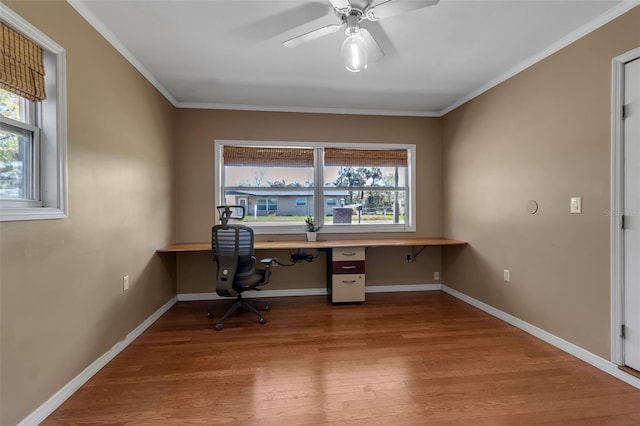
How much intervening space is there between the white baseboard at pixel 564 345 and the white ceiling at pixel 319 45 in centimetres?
243

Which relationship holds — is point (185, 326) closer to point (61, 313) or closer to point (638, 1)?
point (61, 313)

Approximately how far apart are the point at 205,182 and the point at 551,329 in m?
3.98

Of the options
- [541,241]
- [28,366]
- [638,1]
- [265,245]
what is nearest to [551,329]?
[541,241]

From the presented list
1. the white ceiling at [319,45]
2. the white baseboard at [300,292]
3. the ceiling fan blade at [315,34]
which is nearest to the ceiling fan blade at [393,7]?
the ceiling fan blade at [315,34]

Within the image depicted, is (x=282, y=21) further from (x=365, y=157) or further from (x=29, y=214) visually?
(x=365, y=157)

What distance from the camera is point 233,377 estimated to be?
191 centimetres

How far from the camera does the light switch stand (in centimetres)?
208

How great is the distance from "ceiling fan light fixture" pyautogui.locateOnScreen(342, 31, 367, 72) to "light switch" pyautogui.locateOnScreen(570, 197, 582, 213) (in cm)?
195

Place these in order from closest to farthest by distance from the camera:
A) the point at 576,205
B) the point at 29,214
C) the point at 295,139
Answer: the point at 29,214 → the point at 576,205 → the point at 295,139

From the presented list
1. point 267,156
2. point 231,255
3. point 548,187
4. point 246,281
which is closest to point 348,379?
point 246,281

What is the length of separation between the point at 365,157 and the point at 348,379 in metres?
2.86

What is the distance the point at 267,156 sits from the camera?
3.70 metres

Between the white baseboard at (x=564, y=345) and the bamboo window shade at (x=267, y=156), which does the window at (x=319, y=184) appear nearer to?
the bamboo window shade at (x=267, y=156)

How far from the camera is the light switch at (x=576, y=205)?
208 centimetres
